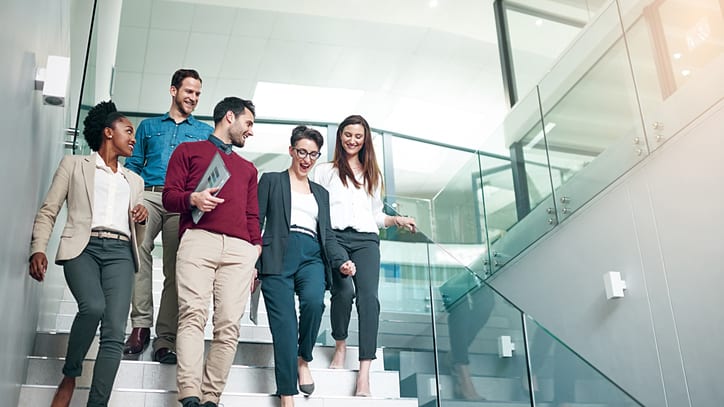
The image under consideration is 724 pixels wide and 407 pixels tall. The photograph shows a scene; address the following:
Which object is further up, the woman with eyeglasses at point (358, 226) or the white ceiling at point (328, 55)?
the white ceiling at point (328, 55)

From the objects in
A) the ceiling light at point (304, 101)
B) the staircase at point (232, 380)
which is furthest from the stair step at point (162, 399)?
the ceiling light at point (304, 101)

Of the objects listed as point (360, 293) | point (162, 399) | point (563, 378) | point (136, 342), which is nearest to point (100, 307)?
point (162, 399)

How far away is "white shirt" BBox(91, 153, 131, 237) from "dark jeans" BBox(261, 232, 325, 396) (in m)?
0.74

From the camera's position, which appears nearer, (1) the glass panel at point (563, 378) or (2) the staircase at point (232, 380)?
(1) the glass panel at point (563, 378)

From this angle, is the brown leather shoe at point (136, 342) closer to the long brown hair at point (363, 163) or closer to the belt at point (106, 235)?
the belt at point (106, 235)

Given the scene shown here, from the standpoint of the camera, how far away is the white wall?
7.70 feet

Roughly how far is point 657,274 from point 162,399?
116 inches

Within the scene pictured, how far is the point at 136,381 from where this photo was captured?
3506 mm

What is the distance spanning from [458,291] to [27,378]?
2167mm

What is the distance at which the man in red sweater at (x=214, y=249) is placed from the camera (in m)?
3.02

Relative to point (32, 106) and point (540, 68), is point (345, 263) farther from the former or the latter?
point (540, 68)

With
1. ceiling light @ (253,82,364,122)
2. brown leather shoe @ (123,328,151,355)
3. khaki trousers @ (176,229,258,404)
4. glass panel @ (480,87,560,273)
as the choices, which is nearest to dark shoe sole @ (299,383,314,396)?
khaki trousers @ (176,229,258,404)

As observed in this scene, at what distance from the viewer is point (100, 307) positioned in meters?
2.98

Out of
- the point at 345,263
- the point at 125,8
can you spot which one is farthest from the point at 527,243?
the point at 125,8
